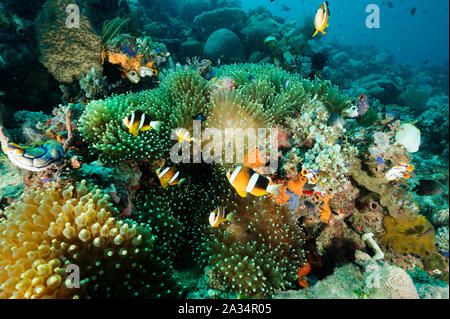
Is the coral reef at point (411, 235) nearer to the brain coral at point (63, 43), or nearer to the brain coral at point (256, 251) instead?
the brain coral at point (256, 251)

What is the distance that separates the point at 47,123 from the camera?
168 inches

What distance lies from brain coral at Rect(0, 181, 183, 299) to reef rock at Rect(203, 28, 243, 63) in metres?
10.2

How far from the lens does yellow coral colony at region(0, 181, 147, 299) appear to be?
1.90 m

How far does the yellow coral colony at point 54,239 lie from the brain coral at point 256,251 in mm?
1206

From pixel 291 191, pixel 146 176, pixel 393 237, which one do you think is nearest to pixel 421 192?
pixel 393 237

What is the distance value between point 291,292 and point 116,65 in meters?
6.81

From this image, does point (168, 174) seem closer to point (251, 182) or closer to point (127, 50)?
point (251, 182)

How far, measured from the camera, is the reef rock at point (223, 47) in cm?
1090

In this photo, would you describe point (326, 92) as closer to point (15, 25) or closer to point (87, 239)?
point (87, 239)

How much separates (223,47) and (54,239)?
435 inches

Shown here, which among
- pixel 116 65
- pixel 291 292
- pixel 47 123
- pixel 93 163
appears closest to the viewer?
pixel 291 292

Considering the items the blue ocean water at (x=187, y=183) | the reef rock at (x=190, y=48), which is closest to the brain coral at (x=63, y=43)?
the blue ocean water at (x=187, y=183)

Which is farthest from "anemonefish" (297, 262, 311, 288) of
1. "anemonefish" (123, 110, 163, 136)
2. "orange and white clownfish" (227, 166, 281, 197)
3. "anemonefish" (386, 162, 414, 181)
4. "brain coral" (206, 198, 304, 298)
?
"anemonefish" (123, 110, 163, 136)

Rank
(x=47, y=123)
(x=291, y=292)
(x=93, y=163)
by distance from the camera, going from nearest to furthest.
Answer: (x=291, y=292), (x=93, y=163), (x=47, y=123)
